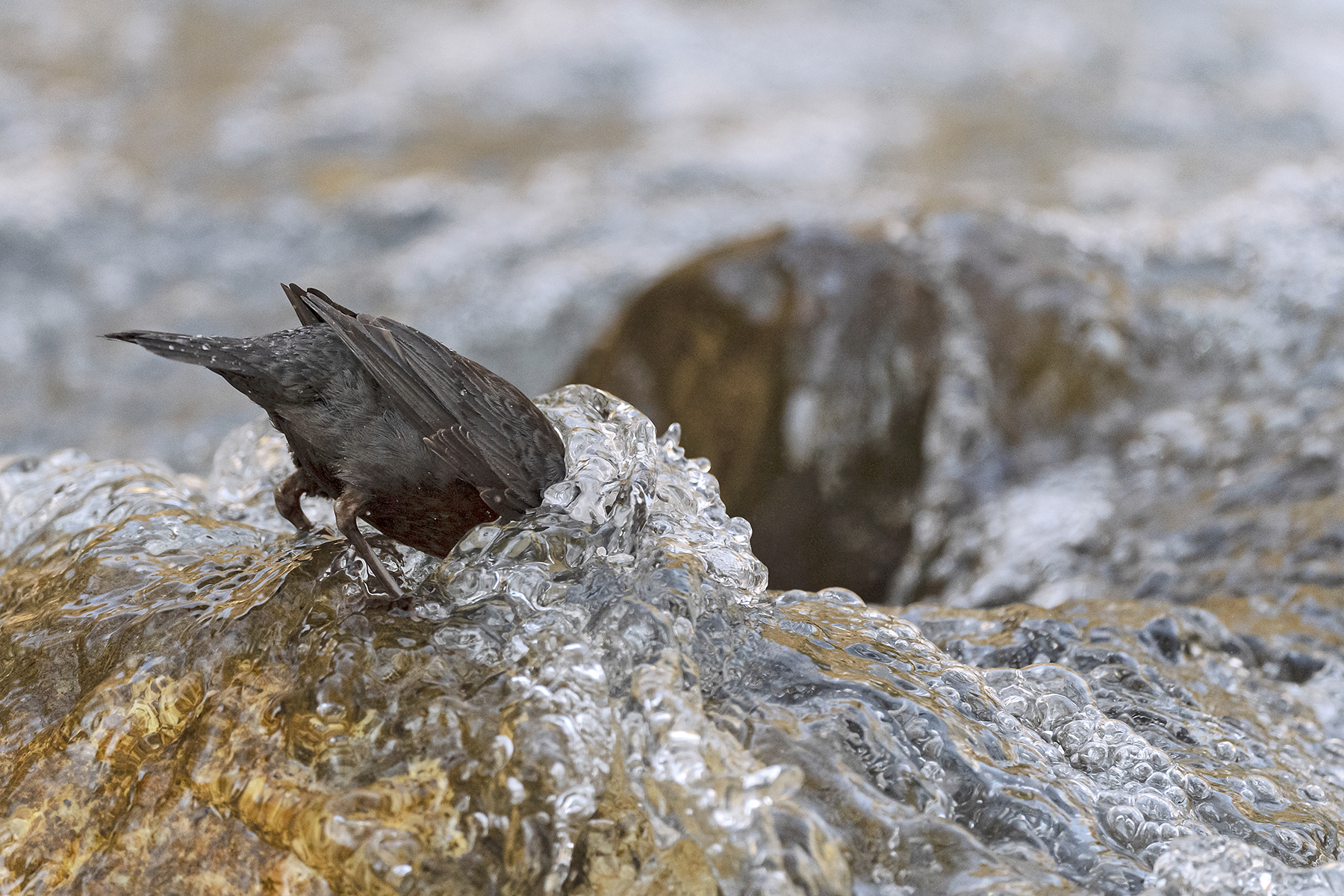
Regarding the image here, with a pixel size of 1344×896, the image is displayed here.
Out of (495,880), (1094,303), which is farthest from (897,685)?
(1094,303)

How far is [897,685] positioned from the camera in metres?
2.22

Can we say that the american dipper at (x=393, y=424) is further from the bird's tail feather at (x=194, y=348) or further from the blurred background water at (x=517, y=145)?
the blurred background water at (x=517, y=145)

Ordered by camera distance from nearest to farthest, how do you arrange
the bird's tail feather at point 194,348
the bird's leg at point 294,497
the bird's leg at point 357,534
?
the bird's tail feather at point 194,348 < the bird's leg at point 357,534 < the bird's leg at point 294,497

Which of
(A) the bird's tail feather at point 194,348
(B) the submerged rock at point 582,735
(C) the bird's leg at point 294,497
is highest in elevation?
(A) the bird's tail feather at point 194,348

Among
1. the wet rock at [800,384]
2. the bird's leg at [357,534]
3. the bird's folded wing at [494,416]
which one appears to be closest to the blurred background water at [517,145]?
the wet rock at [800,384]

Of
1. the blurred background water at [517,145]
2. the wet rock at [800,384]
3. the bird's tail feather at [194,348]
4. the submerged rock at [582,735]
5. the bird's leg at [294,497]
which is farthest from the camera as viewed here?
the blurred background water at [517,145]

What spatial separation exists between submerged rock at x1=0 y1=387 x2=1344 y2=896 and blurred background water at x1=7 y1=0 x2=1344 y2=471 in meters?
3.25

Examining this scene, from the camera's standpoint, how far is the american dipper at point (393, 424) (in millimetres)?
2246

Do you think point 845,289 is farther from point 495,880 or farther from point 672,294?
point 495,880

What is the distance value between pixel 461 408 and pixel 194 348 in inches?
A: 20.7

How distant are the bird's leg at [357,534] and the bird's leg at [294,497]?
24cm

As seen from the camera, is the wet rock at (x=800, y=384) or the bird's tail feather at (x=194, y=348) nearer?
the bird's tail feather at (x=194, y=348)

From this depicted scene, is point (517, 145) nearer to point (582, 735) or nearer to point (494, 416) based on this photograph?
point (494, 416)

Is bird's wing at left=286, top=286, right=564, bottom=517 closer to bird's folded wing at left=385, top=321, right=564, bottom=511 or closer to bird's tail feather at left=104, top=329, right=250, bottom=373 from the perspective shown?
bird's folded wing at left=385, top=321, right=564, bottom=511
